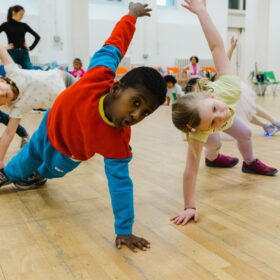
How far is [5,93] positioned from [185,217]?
1.43 meters

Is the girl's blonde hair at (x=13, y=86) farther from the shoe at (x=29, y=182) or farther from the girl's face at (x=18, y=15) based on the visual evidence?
the girl's face at (x=18, y=15)

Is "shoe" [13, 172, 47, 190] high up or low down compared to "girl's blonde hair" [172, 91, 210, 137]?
down

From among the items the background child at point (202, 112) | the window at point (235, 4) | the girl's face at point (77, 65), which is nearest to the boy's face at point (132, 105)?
the background child at point (202, 112)

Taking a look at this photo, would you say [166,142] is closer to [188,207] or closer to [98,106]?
[188,207]

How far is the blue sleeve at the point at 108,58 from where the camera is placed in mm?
1805

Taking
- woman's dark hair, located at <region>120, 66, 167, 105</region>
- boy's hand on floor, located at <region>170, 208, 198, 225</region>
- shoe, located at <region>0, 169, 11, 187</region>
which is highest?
woman's dark hair, located at <region>120, 66, 167, 105</region>

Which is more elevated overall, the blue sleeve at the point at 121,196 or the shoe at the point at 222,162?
the blue sleeve at the point at 121,196

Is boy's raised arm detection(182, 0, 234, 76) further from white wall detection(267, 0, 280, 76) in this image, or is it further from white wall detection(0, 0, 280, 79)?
white wall detection(267, 0, 280, 76)

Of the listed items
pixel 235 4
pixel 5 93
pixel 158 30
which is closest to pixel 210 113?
pixel 5 93

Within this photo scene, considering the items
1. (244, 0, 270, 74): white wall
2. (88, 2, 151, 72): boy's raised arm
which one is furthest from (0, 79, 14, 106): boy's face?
(244, 0, 270, 74): white wall

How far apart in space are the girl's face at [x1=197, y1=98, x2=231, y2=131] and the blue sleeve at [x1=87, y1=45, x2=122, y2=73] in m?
0.43

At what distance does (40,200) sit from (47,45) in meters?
8.11

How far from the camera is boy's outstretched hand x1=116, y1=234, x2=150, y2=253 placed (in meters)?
1.51

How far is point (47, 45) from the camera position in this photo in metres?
9.61
